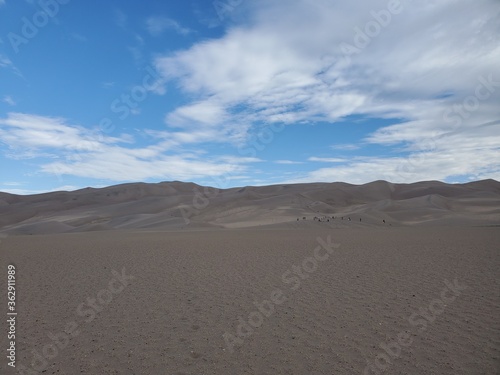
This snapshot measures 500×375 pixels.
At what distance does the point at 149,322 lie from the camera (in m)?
8.64

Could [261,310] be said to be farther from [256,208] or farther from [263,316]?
[256,208]

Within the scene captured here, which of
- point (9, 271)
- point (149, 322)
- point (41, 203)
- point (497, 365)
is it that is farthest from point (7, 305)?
point (41, 203)

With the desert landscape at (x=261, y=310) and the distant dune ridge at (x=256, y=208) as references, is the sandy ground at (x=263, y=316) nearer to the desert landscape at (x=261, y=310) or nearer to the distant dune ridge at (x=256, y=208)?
the desert landscape at (x=261, y=310)

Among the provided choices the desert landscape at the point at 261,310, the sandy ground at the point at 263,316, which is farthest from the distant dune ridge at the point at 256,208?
the sandy ground at the point at 263,316

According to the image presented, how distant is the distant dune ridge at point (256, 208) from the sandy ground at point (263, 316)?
28.1 metres

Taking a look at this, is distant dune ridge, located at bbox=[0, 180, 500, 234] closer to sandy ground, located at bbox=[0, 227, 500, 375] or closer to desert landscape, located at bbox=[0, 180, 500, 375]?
desert landscape, located at bbox=[0, 180, 500, 375]

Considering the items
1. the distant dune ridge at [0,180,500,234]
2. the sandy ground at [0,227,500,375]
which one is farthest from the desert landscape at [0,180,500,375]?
the distant dune ridge at [0,180,500,234]

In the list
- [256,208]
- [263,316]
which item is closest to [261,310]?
[263,316]

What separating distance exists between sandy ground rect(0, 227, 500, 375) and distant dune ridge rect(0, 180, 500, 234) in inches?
1108

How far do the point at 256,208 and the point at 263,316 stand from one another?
2275 inches

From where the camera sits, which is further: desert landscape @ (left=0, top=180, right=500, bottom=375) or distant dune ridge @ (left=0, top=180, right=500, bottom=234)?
distant dune ridge @ (left=0, top=180, right=500, bottom=234)

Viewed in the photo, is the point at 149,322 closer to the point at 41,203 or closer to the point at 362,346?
the point at 362,346

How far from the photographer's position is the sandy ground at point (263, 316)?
21.5 feet

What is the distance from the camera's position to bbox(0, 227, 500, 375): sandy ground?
21.5 feet
